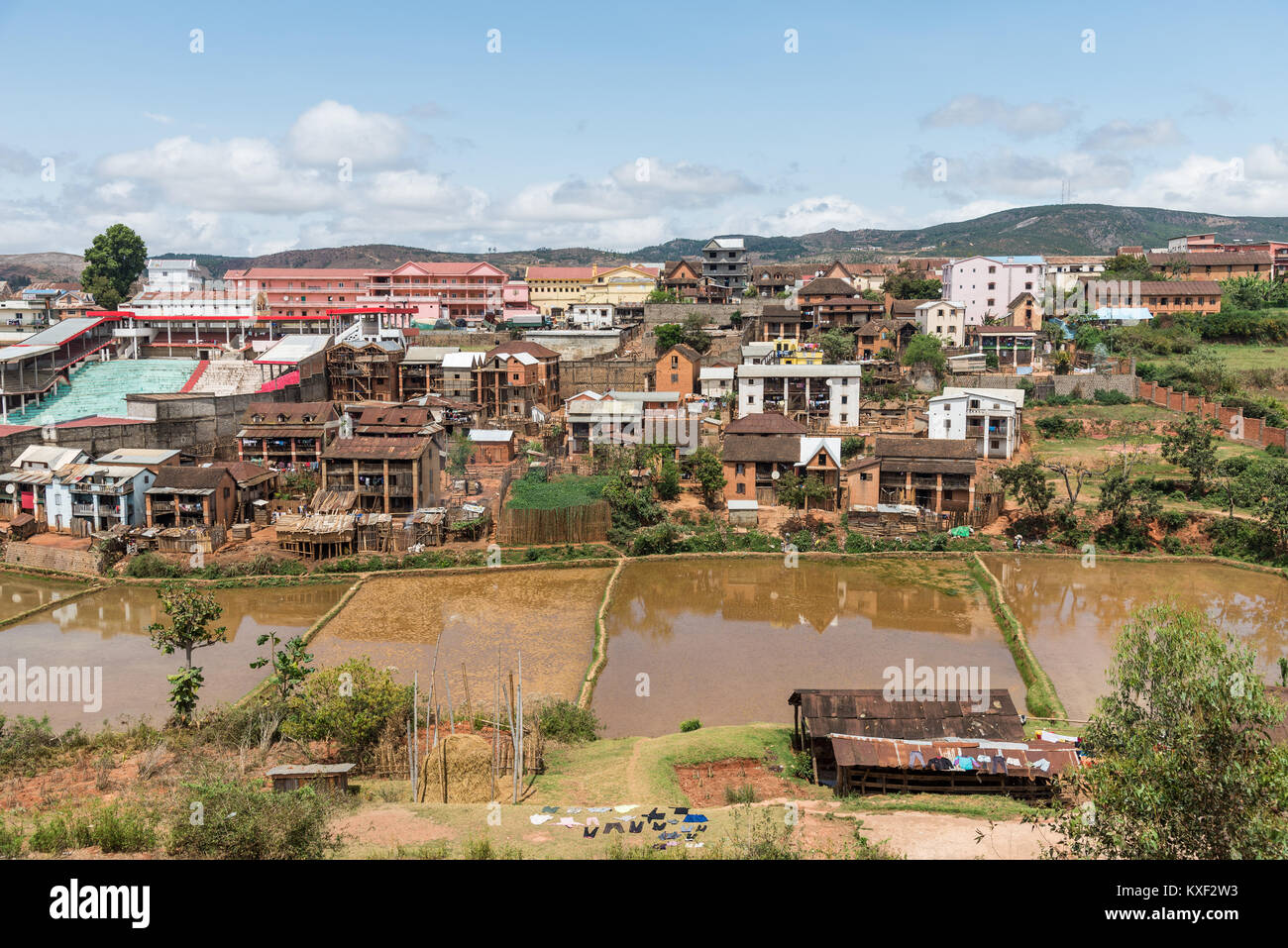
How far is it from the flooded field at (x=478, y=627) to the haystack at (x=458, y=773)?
7.87ft

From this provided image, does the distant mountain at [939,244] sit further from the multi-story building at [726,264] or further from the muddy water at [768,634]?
the muddy water at [768,634]

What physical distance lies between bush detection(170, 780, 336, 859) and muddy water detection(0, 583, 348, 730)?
6.64m

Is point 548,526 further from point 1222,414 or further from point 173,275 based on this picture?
point 173,275

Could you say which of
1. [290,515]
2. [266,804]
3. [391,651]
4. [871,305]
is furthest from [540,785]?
[871,305]

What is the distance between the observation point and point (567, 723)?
13500 mm

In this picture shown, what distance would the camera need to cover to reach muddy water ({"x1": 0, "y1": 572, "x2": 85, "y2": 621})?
19812 mm

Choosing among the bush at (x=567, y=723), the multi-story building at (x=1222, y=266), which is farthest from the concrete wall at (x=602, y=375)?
the multi-story building at (x=1222, y=266)

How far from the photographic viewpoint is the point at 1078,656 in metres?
16.7

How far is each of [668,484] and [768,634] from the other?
9138mm

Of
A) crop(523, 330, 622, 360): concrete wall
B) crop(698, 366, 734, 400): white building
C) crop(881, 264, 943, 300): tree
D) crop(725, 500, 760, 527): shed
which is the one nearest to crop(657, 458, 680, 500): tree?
crop(725, 500, 760, 527): shed

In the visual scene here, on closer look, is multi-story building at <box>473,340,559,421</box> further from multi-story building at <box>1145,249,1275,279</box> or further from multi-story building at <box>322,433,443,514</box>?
multi-story building at <box>1145,249,1275,279</box>

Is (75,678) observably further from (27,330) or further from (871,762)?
(27,330)

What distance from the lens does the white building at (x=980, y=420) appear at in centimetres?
2955

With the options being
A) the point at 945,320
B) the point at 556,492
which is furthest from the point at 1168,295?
the point at 556,492
